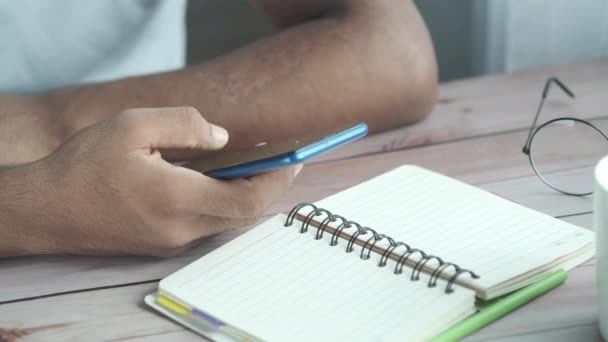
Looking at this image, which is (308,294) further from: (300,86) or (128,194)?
(300,86)

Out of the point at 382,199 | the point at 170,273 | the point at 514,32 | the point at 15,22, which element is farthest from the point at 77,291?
the point at 514,32

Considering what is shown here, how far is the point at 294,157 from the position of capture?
2.36ft

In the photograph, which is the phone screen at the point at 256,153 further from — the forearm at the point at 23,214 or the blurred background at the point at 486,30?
the blurred background at the point at 486,30

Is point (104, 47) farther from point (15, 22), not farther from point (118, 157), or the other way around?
point (118, 157)

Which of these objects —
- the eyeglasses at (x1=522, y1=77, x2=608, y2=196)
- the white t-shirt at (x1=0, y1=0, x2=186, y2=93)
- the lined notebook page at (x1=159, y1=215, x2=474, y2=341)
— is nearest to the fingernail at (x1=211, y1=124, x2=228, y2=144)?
the lined notebook page at (x1=159, y1=215, x2=474, y2=341)

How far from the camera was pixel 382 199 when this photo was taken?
2.85 ft

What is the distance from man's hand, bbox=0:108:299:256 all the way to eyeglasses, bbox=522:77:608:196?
0.30 metres

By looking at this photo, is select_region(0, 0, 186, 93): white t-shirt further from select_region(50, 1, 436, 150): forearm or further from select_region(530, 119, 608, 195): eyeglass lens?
select_region(530, 119, 608, 195): eyeglass lens

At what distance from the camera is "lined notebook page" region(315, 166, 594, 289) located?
0.74 metres

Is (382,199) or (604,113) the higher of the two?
(604,113)

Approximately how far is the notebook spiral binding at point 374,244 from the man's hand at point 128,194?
0.05 metres

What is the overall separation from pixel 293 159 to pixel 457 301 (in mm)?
180

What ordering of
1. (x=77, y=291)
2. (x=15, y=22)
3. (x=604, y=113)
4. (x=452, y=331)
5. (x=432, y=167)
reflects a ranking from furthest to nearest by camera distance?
1. (x=15, y=22)
2. (x=604, y=113)
3. (x=432, y=167)
4. (x=77, y=291)
5. (x=452, y=331)

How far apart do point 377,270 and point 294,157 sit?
0.41 feet
